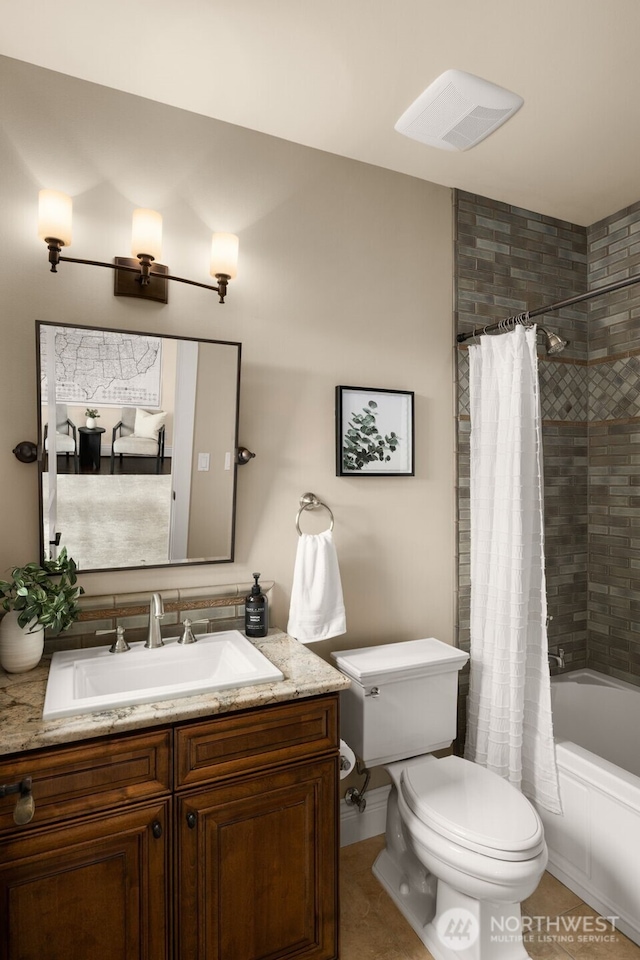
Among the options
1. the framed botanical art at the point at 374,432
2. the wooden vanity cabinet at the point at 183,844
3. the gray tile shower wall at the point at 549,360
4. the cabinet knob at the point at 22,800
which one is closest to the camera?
the cabinet knob at the point at 22,800

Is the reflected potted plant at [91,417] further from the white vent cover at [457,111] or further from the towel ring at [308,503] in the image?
the white vent cover at [457,111]

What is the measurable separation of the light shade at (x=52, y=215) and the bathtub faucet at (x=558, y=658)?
8.18 feet

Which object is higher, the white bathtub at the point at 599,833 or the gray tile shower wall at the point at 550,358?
the gray tile shower wall at the point at 550,358

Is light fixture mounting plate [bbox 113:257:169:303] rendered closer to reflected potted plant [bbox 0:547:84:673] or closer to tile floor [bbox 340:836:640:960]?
reflected potted plant [bbox 0:547:84:673]

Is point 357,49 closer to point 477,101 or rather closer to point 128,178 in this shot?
point 477,101

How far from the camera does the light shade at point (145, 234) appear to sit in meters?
1.75

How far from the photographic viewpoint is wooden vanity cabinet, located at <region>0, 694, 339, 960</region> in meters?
1.26

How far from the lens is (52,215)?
162 centimetres

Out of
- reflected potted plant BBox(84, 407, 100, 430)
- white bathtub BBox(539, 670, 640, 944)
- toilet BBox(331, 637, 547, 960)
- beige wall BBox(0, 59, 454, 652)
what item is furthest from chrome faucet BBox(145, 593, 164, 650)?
white bathtub BBox(539, 670, 640, 944)

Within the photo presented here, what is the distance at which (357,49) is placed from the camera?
5.52 ft

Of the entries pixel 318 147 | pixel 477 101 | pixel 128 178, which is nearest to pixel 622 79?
pixel 477 101

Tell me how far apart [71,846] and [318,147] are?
7.87 feet

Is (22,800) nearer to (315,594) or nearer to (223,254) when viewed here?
(315,594)

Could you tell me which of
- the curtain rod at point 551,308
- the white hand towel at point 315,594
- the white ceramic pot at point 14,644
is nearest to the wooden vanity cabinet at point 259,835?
the white hand towel at point 315,594
